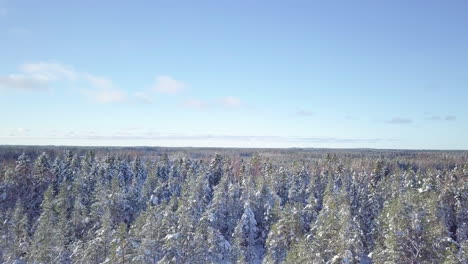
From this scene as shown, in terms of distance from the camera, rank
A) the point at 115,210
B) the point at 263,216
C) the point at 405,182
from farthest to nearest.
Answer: the point at 405,182 → the point at 263,216 → the point at 115,210

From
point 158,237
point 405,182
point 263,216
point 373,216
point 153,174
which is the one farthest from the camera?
point 153,174

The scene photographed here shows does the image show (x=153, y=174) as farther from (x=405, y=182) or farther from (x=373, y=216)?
(x=405, y=182)

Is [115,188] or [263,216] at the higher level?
[115,188]

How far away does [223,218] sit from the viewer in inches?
2136

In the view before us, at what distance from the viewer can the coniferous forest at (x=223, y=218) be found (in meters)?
31.9

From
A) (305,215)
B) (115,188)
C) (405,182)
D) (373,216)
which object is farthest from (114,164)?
(405,182)

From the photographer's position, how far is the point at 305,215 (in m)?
51.3

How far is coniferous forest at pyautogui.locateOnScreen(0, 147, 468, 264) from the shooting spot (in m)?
31.9

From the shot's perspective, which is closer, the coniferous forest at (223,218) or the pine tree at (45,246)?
the coniferous forest at (223,218)

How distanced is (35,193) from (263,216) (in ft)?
119

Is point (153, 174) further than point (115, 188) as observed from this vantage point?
Yes

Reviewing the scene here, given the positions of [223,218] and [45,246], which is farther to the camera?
[223,218]

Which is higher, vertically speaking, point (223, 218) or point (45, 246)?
point (45, 246)

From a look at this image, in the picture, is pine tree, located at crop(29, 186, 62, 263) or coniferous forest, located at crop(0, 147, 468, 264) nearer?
coniferous forest, located at crop(0, 147, 468, 264)
